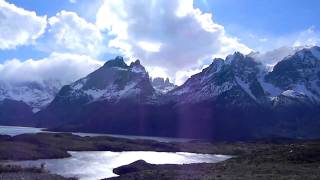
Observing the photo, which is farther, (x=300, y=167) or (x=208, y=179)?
(x=300, y=167)

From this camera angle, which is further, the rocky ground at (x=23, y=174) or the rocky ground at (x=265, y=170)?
the rocky ground at (x=23, y=174)

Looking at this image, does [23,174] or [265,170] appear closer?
[265,170]

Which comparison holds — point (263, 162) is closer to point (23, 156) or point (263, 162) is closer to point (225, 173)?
point (225, 173)

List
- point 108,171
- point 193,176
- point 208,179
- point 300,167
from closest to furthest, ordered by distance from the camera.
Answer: point 208,179
point 193,176
point 300,167
point 108,171

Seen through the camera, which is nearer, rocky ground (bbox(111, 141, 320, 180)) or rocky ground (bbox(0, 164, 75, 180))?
rocky ground (bbox(111, 141, 320, 180))

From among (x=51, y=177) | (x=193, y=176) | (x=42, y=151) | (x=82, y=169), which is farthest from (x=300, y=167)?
(x=42, y=151)

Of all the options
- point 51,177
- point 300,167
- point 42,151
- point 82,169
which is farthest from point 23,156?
point 300,167

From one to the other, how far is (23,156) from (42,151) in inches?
709

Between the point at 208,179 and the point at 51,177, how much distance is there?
4014 centimetres

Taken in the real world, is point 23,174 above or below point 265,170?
below

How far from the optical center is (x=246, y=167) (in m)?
110

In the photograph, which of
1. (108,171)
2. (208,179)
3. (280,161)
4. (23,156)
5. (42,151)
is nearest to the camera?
(208,179)

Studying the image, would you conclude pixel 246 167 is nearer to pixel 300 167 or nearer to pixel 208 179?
pixel 300 167

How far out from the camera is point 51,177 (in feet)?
382
